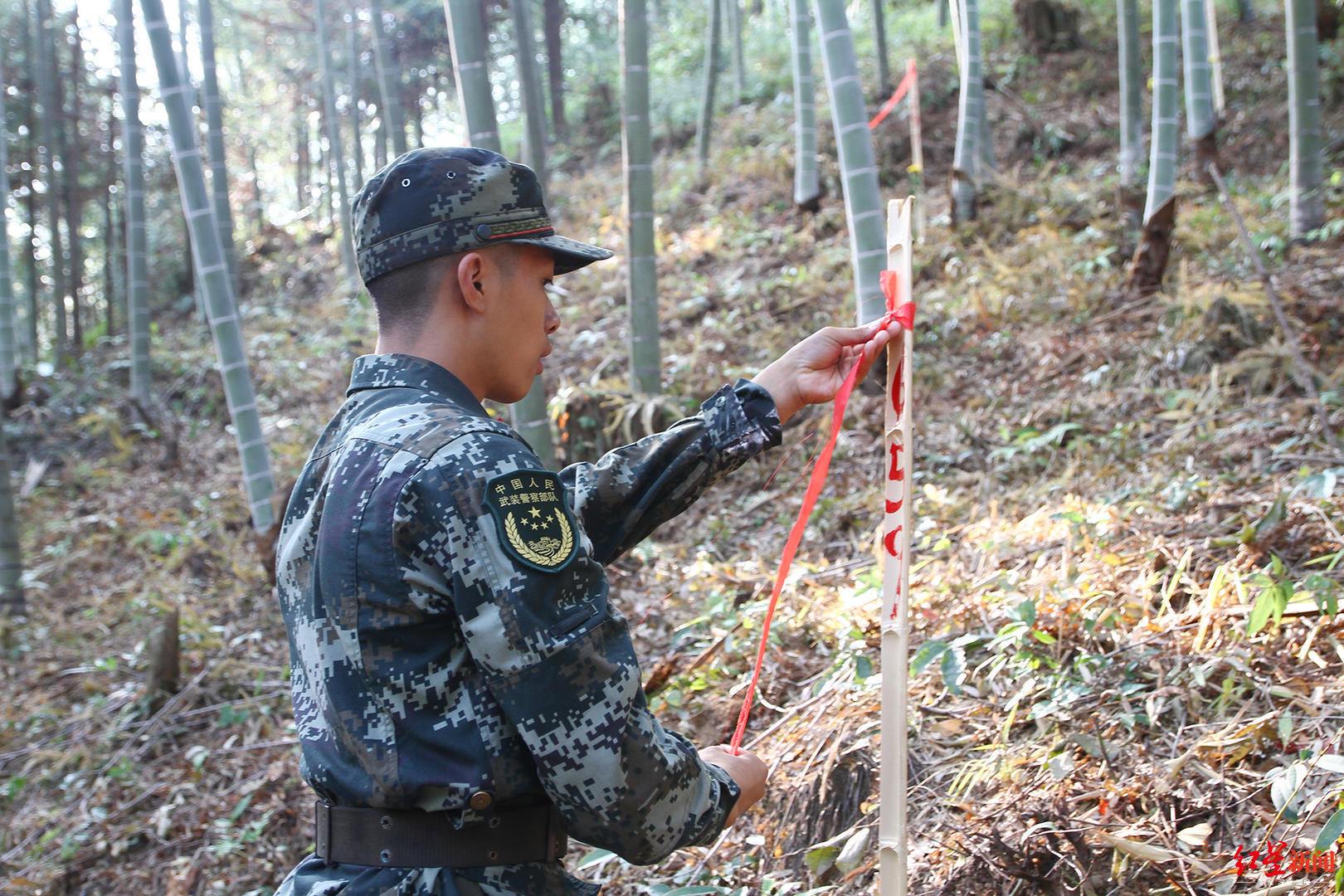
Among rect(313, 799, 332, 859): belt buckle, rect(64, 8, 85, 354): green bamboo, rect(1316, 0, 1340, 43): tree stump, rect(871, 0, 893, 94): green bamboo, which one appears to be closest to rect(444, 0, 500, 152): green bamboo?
rect(313, 799, 332, 859): belt buckle

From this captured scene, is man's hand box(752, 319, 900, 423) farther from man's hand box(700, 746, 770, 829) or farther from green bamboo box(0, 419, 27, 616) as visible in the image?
green bamboo box(0, 419, 27, 616)

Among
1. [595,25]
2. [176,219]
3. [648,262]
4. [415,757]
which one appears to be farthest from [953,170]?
[176,219]

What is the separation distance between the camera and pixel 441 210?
128 cm

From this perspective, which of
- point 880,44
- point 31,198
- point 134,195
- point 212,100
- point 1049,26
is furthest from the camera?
point 31,198

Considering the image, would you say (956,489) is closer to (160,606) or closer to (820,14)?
(820,14)

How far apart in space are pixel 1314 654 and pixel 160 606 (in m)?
5.84

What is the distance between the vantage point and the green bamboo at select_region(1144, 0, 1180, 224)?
210 inches

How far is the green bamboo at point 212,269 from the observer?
530 cm

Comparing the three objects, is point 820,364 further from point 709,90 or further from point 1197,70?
point 709,90

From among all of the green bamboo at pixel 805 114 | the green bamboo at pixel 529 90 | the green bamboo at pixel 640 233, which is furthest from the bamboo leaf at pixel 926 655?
the green bamboo at pixel 529 90

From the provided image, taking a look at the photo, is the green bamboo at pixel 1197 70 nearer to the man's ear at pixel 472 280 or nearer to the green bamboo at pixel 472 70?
the green bamboo at pixel 472 70

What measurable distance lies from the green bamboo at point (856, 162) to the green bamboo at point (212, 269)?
12.2 feet

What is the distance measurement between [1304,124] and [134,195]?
9.56m

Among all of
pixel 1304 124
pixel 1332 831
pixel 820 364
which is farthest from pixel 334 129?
pixel 1332 831
